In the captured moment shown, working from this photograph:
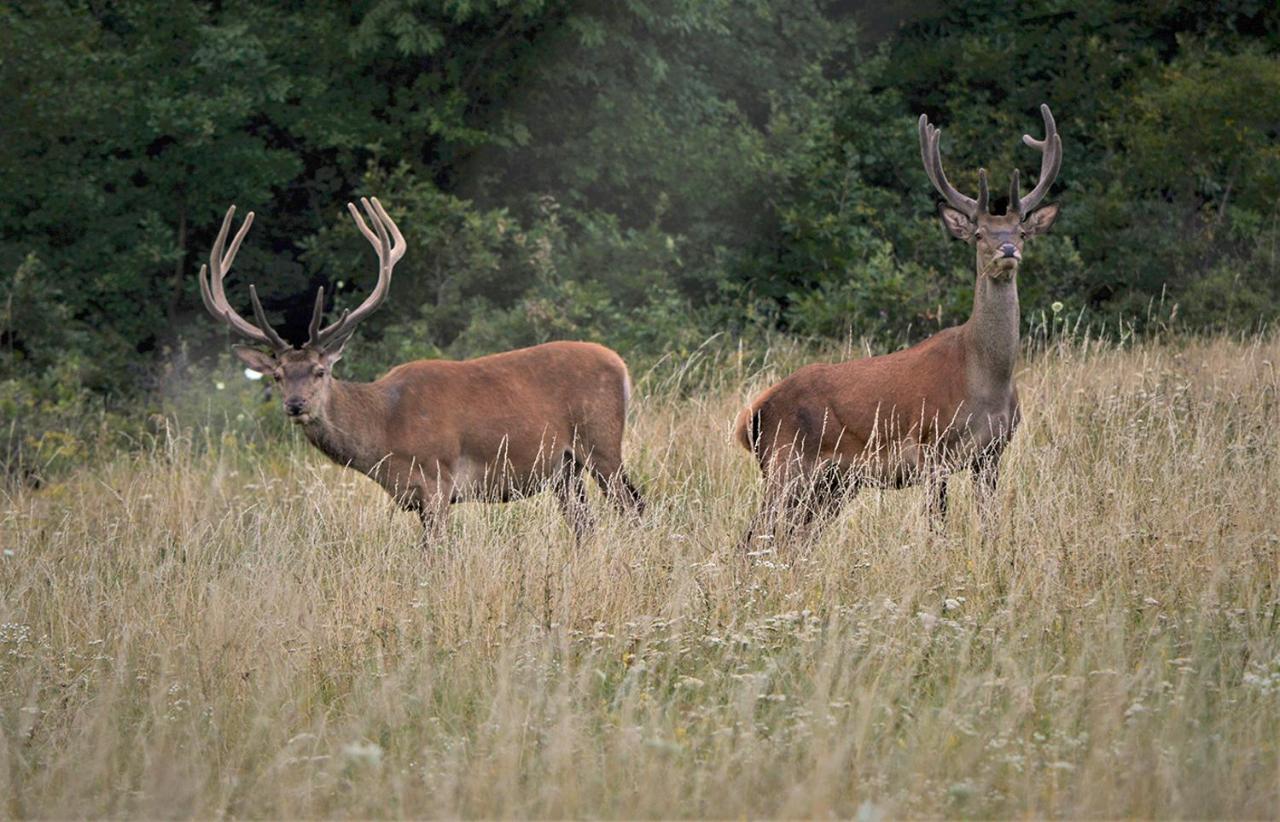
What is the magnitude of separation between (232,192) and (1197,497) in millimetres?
13883

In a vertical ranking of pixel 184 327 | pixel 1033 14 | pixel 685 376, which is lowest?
pixel 184 327

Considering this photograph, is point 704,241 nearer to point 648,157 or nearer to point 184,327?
point 648,157

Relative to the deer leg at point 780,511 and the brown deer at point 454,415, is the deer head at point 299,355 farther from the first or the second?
the deer leg at point 780,511

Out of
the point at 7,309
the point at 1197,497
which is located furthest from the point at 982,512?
the point at 7,309

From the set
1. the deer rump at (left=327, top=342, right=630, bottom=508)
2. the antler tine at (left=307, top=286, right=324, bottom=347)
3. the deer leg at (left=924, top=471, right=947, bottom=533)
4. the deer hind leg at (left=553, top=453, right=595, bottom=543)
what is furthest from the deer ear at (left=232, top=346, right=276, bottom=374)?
the deer leg at (left=924, top=471, right=947, bottom=533)

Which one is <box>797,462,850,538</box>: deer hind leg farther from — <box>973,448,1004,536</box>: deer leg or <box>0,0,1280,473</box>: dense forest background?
<box>0,0,1280,473</box>: dense forest background

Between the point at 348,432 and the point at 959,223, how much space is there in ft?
10.4

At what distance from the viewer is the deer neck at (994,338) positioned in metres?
7.47

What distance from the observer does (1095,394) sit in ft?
30.6

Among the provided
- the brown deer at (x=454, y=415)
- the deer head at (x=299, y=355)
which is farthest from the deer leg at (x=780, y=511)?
the deer head at (x=299, y=355)

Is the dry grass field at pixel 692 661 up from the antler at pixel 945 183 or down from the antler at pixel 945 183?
down

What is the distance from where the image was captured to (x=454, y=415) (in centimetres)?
851

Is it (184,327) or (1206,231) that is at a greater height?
(1206,231)

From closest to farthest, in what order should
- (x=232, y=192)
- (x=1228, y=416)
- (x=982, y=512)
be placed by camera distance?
(x=982, y=512), (x=1228, y=416), (x=232, y=192)
